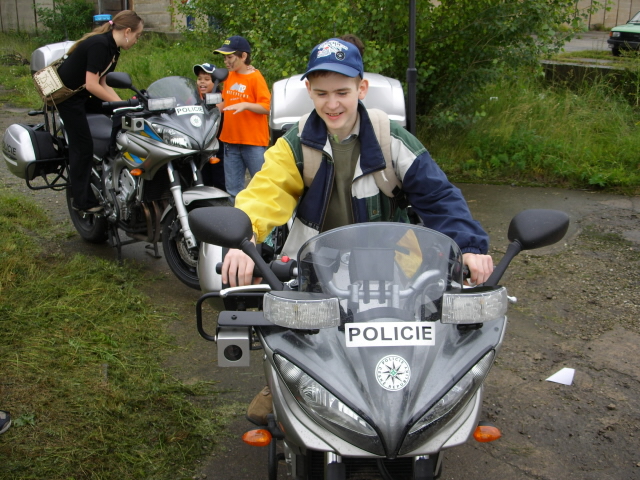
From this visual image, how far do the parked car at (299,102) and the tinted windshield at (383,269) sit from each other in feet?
8.57

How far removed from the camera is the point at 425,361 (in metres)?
2.03

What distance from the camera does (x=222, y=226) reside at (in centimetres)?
231

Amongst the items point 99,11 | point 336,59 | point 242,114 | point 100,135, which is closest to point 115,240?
point 100,135

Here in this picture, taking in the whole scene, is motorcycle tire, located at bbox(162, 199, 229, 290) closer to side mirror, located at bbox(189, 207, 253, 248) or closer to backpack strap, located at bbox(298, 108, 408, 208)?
backpack strap, located at bbox(298, 108, 408, 208)

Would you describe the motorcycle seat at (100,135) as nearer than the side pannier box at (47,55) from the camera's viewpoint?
Yes

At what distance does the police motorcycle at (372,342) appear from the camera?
197 cm

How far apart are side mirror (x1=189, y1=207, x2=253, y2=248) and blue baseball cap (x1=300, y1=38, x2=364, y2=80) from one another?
0.73 meters

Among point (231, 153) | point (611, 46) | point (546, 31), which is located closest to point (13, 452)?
point (231, 153)

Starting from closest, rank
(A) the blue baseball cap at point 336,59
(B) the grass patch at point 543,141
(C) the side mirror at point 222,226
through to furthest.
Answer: (C) the side mirror at point 222,226 < (A) the blue baseball cap at point 336,59 < (B) the grass patch at point 543,141

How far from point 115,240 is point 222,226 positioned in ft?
11.8

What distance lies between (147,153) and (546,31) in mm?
4963

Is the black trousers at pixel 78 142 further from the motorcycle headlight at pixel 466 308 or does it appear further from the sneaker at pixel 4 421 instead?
the motorcycle headlight at pixel 466 308

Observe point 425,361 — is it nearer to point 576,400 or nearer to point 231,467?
point 231,467

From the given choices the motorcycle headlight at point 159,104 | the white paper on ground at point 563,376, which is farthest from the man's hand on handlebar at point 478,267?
the motorcycle headlight at point 159,104
